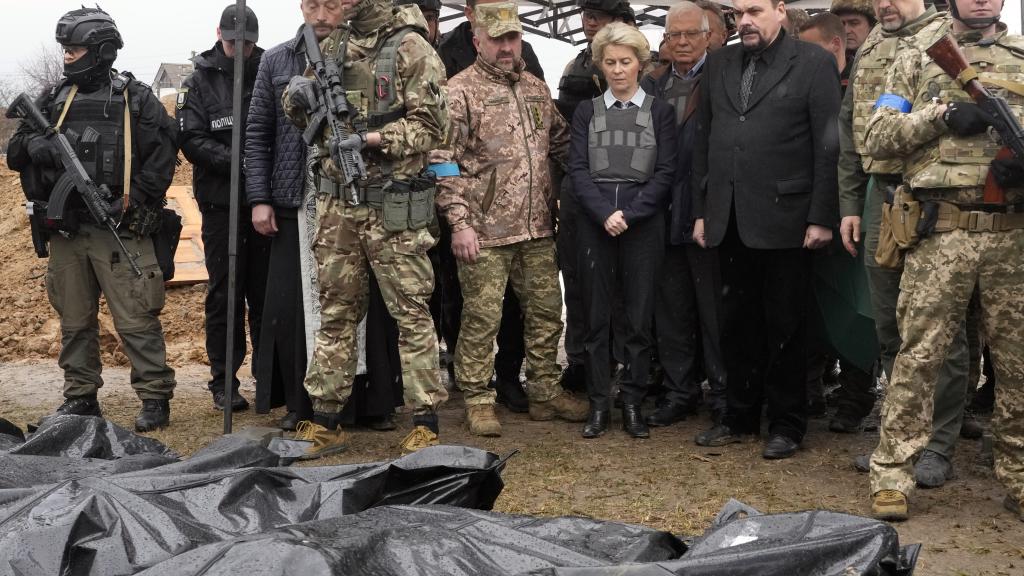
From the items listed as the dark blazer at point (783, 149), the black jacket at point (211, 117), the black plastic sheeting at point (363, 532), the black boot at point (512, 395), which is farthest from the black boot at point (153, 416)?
the dark blazer at point (783, 149)

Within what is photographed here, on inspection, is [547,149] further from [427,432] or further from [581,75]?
[427,432]

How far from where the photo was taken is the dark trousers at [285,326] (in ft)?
21.2

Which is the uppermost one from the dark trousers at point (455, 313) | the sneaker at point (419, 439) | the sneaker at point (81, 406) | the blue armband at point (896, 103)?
the blue armband at point (896, 103)

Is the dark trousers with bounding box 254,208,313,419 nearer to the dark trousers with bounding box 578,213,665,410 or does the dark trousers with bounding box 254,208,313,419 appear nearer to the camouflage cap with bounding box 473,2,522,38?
the camouflage cap with bounding box 473,2,522,38

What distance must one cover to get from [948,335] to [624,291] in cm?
195

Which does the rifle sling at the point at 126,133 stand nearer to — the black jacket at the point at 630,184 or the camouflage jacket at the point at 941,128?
the black jacket at the point at 630,184

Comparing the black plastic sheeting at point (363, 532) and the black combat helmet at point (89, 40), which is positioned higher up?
the black combat helmet at point (89, 40)

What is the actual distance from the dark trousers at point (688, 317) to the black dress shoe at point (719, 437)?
0.33 meters

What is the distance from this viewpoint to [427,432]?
19.5 feet

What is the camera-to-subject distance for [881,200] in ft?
17.8

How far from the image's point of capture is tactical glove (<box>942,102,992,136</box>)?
14.6 feet

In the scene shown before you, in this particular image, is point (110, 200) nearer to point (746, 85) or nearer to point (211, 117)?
point (211, 117)

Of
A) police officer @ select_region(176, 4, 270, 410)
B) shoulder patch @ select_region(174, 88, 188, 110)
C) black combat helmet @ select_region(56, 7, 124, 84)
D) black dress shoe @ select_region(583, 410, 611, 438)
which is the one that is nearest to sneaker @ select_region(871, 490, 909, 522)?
black dress shoe @ select_region(583, 410, 611, 438)

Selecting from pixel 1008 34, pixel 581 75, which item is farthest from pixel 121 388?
pixel 1008 34
